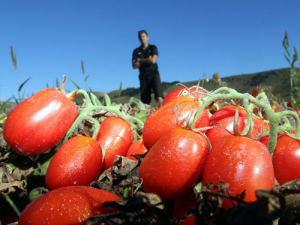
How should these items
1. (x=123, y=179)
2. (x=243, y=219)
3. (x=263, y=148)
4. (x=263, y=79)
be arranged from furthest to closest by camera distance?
1. (x=263, y=79)
2. (x=123, y=179)
3. (x=263, y=148)
4. (x=243, y=219)

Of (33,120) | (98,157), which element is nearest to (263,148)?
(98,157)

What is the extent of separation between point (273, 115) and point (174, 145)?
1.01 ft

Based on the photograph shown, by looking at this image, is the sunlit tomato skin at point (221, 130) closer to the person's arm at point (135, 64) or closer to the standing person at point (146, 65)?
the standing person at point (146, 65)

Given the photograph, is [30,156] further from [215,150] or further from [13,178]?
[215,150]

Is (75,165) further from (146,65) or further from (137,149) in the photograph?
(146,65)

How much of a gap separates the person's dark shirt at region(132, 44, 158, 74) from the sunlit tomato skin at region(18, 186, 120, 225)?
6.92 meters

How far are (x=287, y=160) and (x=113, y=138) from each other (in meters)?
0.78

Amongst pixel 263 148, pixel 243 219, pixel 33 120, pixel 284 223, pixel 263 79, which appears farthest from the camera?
pixel 263 79

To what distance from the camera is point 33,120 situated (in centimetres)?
117

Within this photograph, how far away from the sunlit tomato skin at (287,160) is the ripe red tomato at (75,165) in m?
0.69

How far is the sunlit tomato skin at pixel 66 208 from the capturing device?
0.68 m

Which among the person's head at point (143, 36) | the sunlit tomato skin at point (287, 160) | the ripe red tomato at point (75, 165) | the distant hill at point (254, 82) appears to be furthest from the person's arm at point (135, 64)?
the sunlit tomato skin at point (287, 160)

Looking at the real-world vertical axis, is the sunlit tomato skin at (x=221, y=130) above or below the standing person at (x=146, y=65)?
above

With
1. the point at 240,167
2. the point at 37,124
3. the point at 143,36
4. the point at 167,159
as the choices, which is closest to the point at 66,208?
the point at 167,159
